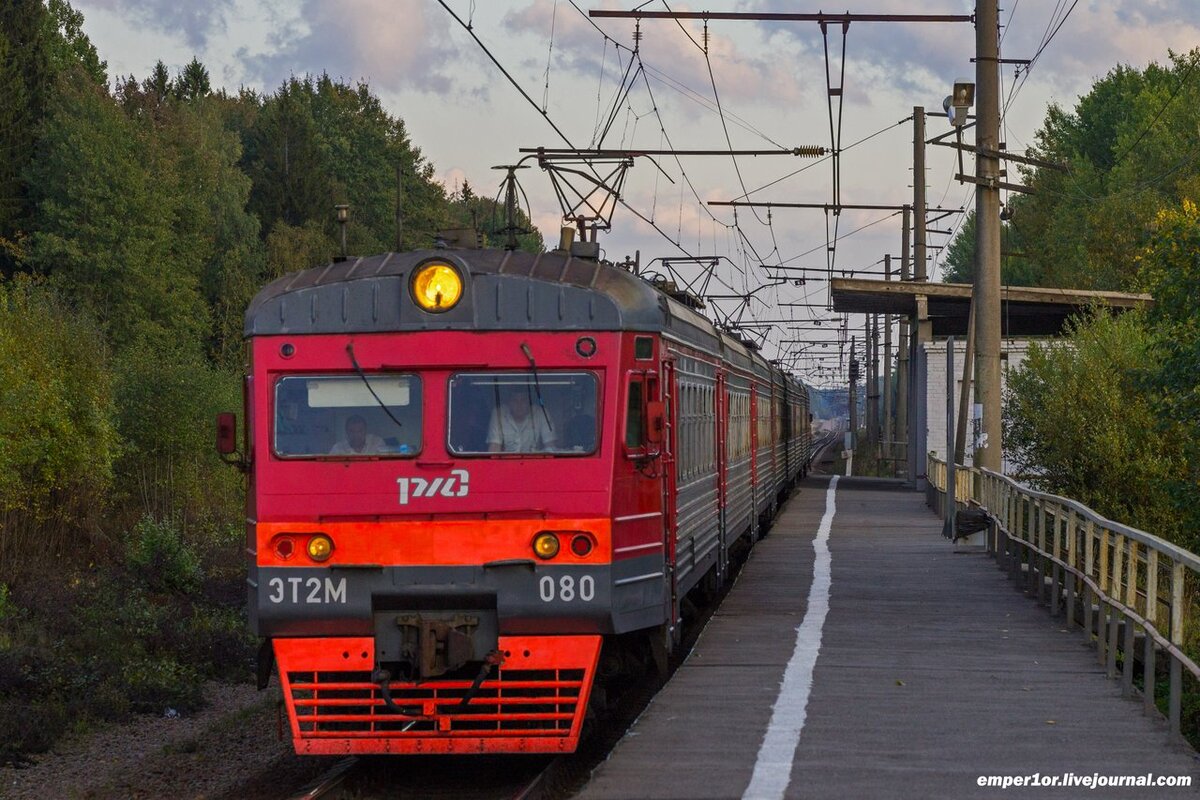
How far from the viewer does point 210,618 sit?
23922 mm

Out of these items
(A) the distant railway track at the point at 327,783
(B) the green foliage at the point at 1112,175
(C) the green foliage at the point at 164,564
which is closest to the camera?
(A) the distant railway track at the point at 327,783

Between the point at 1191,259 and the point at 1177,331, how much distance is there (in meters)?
1.01

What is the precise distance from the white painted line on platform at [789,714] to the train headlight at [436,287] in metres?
3.09

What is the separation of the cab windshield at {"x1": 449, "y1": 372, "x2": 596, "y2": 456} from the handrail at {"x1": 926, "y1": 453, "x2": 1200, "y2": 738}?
11.3 feet

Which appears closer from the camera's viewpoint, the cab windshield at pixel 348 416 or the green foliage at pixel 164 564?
the cab windshield at pixel 348 416

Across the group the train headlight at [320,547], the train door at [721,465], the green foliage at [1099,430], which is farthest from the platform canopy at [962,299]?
the train headlight at [320,547]

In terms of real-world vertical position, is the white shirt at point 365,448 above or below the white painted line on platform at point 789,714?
above

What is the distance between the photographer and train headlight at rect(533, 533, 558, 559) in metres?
9.38

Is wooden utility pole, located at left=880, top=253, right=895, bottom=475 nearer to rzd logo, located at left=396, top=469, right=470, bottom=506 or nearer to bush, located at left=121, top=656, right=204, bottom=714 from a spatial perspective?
bush, located at left=121, top=656, right=204, bottom=714

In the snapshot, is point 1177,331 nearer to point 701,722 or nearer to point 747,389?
point 747,389

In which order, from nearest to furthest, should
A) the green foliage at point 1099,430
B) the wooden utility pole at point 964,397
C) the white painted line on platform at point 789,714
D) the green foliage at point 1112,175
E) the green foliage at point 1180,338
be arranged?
the white painted line on platform at point 789,714, the green foliage at point 1180,338, the green foliage at point 1099,430, the wooden utility pole at point 964,397, the green foliage at point 1112,175

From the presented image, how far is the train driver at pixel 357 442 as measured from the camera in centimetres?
966

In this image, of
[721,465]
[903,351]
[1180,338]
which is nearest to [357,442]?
[721,465]

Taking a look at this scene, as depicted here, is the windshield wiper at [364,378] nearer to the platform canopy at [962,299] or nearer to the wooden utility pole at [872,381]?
the platform canopy at [962,299]
